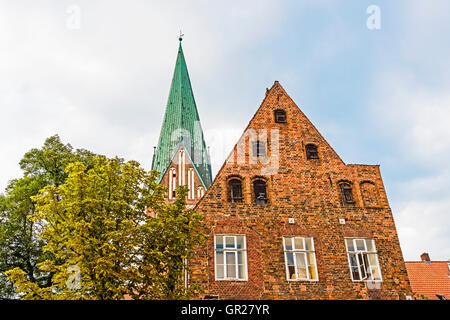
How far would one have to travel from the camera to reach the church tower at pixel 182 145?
39312 mm

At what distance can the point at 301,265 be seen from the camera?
1444 centimetres

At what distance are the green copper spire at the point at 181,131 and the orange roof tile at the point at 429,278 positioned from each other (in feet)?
75.3

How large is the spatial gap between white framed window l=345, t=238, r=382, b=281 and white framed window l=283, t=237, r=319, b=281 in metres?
1.44

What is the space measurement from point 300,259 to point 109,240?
285 inches

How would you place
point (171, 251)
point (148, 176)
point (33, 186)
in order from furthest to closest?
point (33, 186) < point (148, 176) < point (171, 251)

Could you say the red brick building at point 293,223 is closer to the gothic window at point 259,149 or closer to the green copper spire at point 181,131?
the gothic window at point 259,149

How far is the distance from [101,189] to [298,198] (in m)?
7.85

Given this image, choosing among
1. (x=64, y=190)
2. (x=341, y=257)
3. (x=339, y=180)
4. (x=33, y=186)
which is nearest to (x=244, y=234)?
(x=341, y=257)

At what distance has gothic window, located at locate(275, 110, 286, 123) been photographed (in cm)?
1800

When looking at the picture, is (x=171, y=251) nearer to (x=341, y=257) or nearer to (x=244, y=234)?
(x=244, y=234)

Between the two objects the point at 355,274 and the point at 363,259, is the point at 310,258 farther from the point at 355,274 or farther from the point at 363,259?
the point at 363,259
